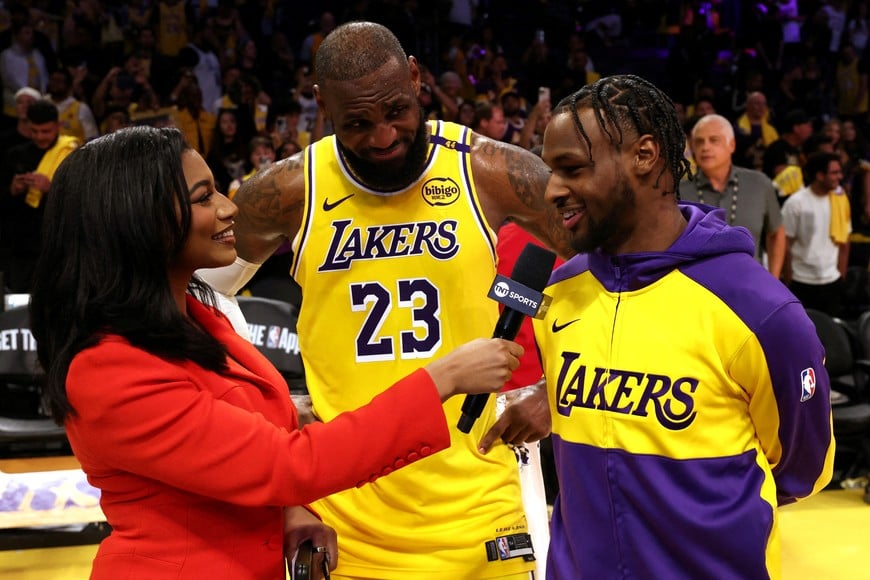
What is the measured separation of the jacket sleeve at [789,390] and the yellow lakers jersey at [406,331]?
87 cm

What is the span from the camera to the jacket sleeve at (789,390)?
5.65 ft

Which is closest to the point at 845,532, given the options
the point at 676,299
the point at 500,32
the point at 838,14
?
the point at 676,299

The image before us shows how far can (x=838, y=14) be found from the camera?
46.3 ft

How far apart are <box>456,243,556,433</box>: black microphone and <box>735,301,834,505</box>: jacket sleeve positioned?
40 cm

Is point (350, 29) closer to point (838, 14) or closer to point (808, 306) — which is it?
point (808, 306)

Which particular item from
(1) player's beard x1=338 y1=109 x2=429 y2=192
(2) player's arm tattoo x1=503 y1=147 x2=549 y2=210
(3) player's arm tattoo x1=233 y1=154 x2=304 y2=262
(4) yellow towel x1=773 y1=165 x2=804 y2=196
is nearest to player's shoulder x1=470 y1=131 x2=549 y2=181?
(2) player's arm tattoo x1=503 y1=147 x2=549 y2=210

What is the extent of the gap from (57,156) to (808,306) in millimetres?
5772

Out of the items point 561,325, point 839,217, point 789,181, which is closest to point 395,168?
point 561,325

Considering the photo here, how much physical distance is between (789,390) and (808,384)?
0.04 metres

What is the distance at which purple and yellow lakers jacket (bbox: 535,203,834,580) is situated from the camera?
1.75m

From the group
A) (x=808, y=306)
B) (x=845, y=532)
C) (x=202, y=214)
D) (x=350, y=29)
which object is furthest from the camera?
(x=808, y=306)

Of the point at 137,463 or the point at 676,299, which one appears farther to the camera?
the point at 676,299

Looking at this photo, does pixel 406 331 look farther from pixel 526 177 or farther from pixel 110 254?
pixel 110 254

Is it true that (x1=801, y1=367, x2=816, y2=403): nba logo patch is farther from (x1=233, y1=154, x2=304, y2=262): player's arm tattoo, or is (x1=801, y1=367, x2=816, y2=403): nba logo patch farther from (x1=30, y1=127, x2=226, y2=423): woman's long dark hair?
(x1=233, y1=154, x2=304, y2=262): player's arm tattoo
